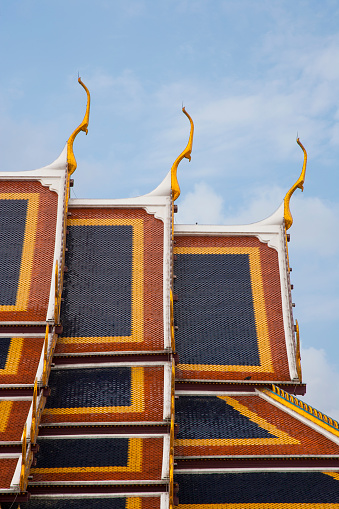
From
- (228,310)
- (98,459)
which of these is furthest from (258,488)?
(228,310)

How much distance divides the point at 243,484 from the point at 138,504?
177 inches

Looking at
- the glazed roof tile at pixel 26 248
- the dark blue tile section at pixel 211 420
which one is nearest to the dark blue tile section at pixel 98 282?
the glazed roof tile at pixel 26 248

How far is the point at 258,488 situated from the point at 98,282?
→ 1130 cm

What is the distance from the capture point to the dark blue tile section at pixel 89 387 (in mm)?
28406

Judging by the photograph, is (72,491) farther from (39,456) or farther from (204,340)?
(204,340)

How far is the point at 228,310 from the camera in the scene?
112 ft

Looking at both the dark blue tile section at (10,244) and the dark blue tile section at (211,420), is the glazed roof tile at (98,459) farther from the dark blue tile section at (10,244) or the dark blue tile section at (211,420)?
the dark blue tile section at (10,244)

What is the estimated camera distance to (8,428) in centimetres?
2581

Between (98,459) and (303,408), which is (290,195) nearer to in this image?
(303,408)

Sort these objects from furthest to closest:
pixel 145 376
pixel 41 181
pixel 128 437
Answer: pixel 41 181
pixel 145 376
pixel 128 437

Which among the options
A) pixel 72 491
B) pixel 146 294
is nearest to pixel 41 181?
pixel 146 294

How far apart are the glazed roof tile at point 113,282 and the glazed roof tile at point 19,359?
1.40 metres

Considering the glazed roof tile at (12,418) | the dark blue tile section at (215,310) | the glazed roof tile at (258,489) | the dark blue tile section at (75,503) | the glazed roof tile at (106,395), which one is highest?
the dark blue tile section at (215,310)

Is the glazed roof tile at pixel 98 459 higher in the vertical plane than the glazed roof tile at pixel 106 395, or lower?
lower
